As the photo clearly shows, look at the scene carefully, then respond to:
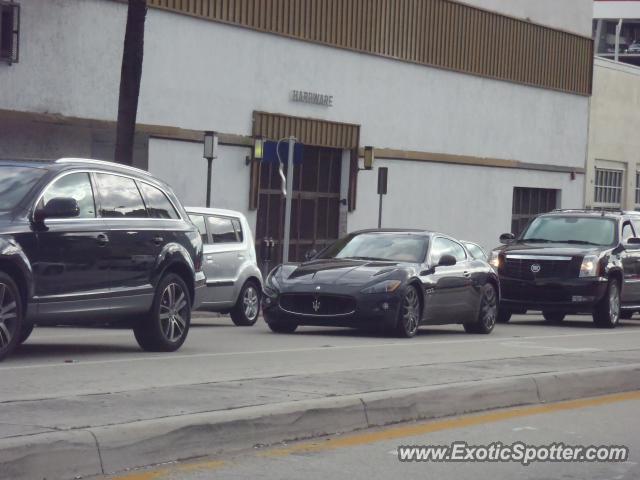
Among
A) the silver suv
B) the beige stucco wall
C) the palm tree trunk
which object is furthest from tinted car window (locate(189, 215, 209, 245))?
the beige stucco wall

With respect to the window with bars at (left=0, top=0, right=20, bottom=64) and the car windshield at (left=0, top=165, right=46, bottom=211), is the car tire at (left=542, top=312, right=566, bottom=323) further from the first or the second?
the car windshield at (left=0, top=165, right=46, bottom=211)

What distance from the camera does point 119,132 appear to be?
79.4 ft

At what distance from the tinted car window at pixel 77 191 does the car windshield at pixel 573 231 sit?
12.2 m

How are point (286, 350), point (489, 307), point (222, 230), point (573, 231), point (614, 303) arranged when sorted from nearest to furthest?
1. point (286, 350)
2. point (489, 307)
3. point (222, 230)
4. point (614, 303)
5. point (573, 231)

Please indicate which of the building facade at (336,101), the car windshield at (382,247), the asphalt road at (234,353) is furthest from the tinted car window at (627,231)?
the building facade at (336,101)

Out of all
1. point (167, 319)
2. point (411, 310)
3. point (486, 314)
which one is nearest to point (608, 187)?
point (486, 314)

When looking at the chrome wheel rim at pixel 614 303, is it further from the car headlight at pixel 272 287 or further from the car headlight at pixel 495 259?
the car headlight at pixel 272 287

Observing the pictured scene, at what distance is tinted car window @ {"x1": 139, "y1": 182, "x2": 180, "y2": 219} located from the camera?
13.8 meters

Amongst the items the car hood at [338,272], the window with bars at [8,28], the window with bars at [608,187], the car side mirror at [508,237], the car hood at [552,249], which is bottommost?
the car hood at [338,272]

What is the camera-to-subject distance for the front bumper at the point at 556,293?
2227cm

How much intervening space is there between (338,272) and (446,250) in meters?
2.19

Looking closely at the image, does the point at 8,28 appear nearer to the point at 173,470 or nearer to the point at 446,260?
the point at 446,260

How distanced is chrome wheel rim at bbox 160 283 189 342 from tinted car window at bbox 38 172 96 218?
1329 mm

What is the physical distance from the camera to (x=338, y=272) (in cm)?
1731
